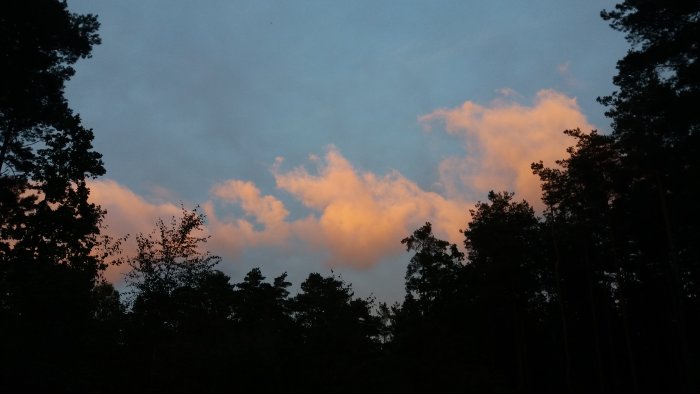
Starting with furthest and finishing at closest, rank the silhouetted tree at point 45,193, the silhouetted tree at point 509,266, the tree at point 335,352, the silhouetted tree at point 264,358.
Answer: the silhouetted tree at point 509,266 → the tree at point 335,352 → the silhouetted tree at point 264,358 → the silhouetted tree at point 45,193

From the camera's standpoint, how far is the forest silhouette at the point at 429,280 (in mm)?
18797

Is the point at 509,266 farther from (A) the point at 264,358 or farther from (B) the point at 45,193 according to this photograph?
(B) the point at 45,193

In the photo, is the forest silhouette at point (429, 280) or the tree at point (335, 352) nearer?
the forest silhouette at point (429, 280)

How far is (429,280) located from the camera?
171ft

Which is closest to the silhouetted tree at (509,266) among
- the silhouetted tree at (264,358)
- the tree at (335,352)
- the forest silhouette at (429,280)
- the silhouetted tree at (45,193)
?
the forest silhouette at (429,280)

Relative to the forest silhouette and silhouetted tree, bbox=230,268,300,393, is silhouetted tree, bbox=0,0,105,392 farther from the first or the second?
silhouetted tree, bbox=230,268,300,393

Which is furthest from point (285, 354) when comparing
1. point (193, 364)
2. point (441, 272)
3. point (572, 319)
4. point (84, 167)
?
point (572, 319)

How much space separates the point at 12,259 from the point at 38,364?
16.4 ft

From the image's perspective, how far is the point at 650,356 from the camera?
4709 centimetres

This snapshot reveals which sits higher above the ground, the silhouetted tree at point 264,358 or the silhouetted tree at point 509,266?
the silhouetted tree at point 509,266

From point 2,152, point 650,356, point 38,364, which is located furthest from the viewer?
point 650,356

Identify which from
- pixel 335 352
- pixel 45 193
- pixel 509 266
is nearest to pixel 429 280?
pixel 509 266

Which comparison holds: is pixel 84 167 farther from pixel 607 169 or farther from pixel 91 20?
pixel 607 169

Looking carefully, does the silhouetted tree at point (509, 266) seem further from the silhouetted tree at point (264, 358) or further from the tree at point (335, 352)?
the silhouetted tree at point (264, 358)
